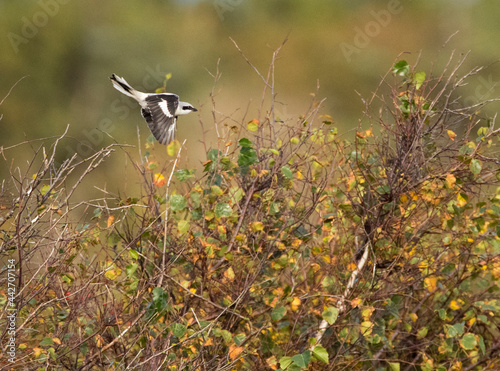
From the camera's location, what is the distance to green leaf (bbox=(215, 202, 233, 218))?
4.29 m

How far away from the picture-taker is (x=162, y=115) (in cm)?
621

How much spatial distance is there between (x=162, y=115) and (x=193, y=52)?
53.5 feet

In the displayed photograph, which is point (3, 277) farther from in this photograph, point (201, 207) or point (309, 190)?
point (309, 190)

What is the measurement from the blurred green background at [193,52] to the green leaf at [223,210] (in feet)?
39.1

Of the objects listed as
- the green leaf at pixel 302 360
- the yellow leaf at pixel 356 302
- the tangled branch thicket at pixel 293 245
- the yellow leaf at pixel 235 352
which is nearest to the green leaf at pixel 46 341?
the tangled branch thicket at pixel 293 245

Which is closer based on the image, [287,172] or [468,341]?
[287,172]

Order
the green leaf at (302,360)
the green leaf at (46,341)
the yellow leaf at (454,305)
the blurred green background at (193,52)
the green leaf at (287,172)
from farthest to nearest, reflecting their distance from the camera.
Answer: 1. the blurred green background at (193,52)
2. the yellow leaf at (454,305)
3. the green leaf at (287,172)
4. the green leaf at (46,341)
5. the green leaf at (302,360)

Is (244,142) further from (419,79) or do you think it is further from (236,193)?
(419,79)

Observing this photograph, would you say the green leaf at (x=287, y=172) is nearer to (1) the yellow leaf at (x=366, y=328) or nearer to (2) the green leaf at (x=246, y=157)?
(2) the green leaf at (x=246, y=157)

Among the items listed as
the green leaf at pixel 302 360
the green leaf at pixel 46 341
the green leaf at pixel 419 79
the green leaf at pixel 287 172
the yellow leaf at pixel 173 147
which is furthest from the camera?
the yellow leaf at pixel 173 147

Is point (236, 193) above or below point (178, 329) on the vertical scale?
above

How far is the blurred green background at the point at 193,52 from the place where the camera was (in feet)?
63.9

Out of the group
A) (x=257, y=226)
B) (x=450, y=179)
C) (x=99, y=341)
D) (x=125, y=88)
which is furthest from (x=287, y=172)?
(x=125, y=88)

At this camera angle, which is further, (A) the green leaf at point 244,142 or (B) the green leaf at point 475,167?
(B) the green leaf at point 475,167
